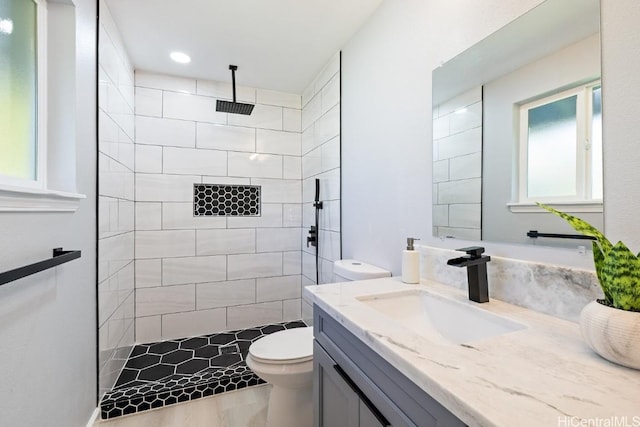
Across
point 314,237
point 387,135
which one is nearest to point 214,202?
point 314,237

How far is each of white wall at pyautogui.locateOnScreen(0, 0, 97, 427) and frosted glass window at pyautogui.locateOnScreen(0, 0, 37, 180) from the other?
6.0 inches

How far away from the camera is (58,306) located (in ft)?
3.75

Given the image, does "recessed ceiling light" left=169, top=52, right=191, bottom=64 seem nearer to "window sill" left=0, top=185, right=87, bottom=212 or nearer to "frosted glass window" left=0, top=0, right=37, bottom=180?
"frosted glass window" left=0, top=0, right=37, bottom=180

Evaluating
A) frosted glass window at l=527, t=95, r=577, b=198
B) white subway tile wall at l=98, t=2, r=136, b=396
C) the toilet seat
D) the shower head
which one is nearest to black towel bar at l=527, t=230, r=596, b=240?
frosted glass window at l=527, t=95, r=577, b=198

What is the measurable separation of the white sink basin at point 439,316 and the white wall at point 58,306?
3.61ft

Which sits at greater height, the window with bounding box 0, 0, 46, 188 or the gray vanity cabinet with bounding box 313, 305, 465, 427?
the window with bounding box 0, 0, 46, 188

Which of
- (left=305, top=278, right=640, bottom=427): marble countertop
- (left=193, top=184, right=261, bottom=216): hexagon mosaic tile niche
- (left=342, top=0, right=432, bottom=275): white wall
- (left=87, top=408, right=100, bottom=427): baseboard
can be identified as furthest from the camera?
(left=193, top=184, right=261, bottom=216): hexagon mosaic tile niche

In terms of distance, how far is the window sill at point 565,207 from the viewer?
2.55 feet

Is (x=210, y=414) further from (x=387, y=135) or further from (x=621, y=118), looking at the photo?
(x=621, y=118)

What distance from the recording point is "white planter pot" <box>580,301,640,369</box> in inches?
21.0

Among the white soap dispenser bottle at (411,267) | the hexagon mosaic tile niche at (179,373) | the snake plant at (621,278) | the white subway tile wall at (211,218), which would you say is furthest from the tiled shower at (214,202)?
the snake plant at (621,278)

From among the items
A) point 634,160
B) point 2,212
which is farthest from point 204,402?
point 634,160

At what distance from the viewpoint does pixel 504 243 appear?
101 cm

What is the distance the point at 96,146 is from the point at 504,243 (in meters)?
1.99
